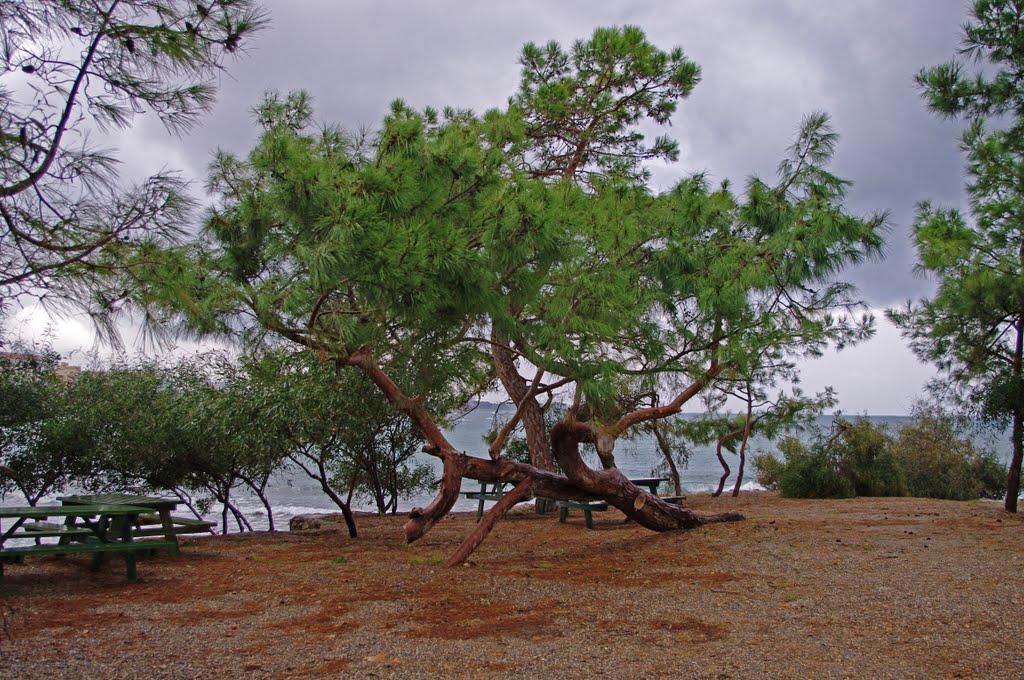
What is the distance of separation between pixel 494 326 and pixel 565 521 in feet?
17.7

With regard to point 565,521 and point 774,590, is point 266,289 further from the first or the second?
point 565,521

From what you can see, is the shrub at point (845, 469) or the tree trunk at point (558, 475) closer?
the tree trunk at point (558, 475)

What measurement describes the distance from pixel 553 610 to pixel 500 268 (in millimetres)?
2627

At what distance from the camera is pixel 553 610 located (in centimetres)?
512

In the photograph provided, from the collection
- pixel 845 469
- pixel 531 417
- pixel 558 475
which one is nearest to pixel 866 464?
pixel 845 469

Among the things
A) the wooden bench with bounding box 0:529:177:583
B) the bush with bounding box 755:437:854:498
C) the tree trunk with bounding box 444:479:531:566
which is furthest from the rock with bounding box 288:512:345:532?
the bush with bounding box 755:437:854:498

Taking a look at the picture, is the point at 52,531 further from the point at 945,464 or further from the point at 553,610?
the point at 945,464

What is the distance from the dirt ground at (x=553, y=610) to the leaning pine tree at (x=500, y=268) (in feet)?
3.82

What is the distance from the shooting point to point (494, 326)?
687cm

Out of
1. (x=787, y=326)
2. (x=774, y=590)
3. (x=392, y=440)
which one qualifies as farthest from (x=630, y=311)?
(x=392, y=440)

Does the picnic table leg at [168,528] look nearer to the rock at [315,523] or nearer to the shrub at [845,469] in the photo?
the rock at [315,523]

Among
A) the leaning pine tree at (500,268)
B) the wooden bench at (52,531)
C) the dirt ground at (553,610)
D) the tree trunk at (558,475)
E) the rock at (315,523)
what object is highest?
the leaning pine tree at (500,268)

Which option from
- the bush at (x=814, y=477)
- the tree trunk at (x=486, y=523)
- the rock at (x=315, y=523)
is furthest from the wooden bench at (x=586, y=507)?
the bush at (x=814, y=477)

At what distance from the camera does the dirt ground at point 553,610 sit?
3852 mm
